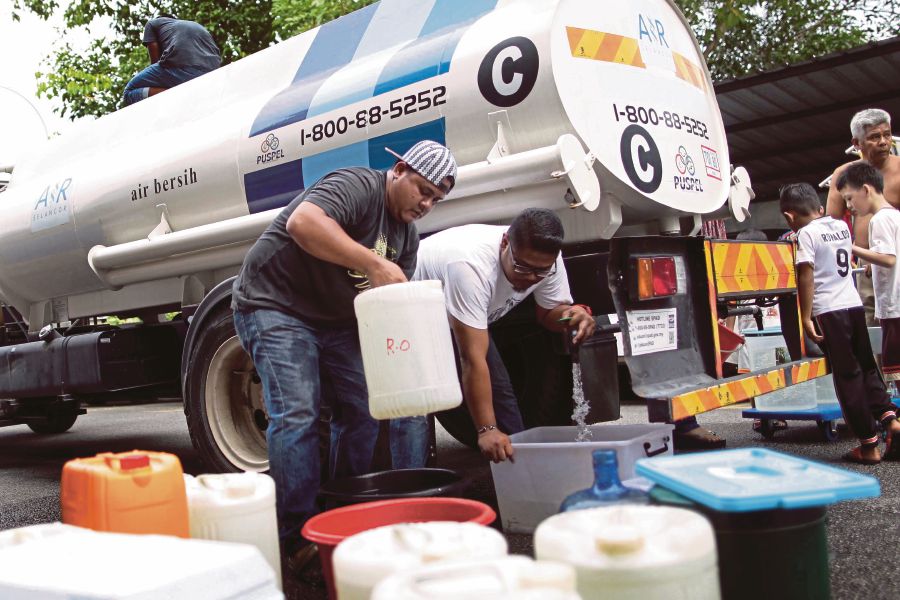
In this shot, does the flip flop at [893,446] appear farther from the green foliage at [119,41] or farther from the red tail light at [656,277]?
the green foliage at [119,41]

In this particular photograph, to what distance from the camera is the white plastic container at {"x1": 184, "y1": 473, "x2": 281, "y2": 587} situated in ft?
6.80

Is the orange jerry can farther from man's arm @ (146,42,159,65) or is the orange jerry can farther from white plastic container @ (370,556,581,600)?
man's arm @ (146,42,159,65)

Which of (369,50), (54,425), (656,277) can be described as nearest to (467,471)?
(656,277)

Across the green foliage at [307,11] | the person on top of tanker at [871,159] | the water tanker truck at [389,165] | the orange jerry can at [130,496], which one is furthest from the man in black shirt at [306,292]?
the green foliage at [307,11]

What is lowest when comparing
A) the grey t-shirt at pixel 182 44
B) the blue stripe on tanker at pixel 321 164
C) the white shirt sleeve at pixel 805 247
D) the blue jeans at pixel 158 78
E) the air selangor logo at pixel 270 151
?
the white shirt sleeve at pixel 805 247

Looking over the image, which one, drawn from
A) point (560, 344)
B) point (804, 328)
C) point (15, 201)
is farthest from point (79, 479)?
point (15, 201)

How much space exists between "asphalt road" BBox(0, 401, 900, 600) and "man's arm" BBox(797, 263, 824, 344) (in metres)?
0.72

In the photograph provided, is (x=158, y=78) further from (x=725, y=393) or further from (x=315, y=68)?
(x=725, y=393)

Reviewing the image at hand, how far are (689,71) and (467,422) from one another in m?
2.23

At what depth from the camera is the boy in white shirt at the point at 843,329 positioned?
→ 4254mm

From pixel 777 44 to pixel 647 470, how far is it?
14.7 m

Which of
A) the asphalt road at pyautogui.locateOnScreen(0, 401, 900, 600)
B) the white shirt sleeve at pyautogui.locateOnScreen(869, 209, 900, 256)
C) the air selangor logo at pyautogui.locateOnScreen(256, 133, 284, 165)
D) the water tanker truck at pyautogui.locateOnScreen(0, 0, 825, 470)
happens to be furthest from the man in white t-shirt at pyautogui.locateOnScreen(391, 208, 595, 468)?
the white shirt sleeve at pyautogui.locateOnScreen(869, 209, 900, 256)

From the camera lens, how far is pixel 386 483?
9.19 ft

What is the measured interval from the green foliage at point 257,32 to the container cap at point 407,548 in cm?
1051
